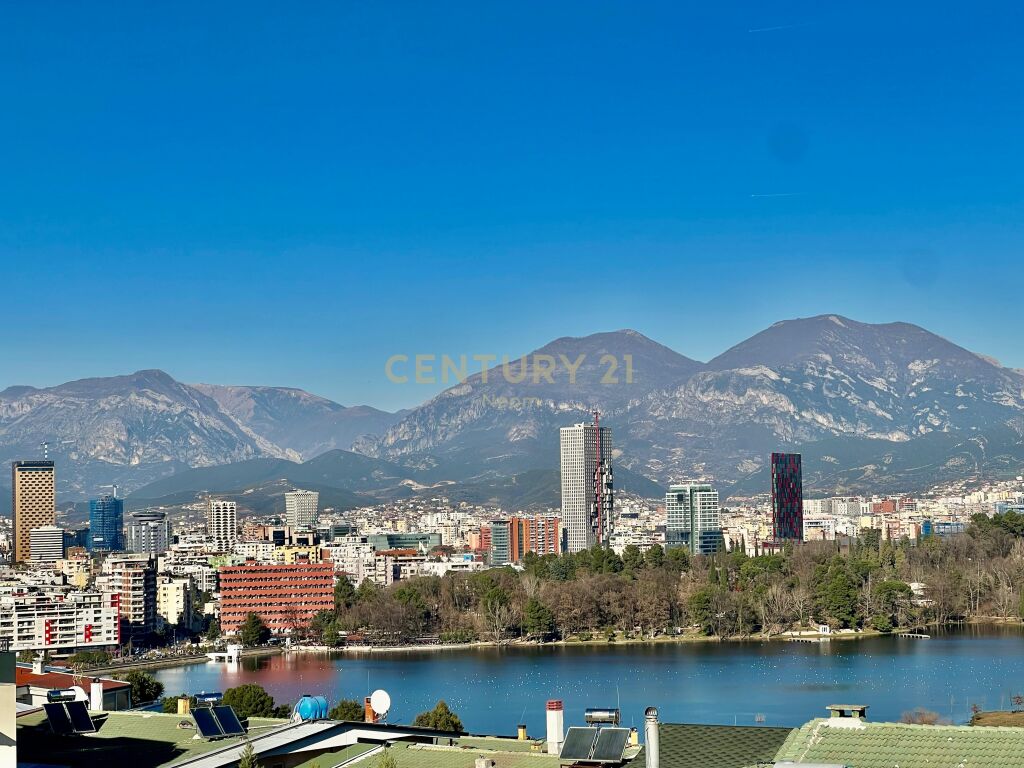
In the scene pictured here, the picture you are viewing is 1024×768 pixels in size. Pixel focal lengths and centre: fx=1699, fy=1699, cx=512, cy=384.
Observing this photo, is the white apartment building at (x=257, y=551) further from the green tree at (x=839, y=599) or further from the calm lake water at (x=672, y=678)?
the green tree at (x=839, y=599)

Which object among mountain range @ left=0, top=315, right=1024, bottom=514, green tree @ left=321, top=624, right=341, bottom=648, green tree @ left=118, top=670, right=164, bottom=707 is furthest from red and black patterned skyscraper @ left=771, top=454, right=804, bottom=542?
mountain range @ left=0, top=315, right=1024, bottom=514

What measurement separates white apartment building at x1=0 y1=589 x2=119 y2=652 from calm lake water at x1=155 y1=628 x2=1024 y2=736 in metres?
3.59

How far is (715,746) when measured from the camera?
191 inches

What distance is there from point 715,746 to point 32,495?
6833 centimetres

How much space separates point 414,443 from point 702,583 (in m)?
157

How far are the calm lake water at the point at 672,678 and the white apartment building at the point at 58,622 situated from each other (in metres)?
3.59

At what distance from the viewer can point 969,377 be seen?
576ft

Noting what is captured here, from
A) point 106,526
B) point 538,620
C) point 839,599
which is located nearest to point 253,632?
point 538,620

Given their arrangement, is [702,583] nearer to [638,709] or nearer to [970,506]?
[638,709]

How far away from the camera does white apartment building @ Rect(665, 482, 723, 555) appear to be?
5778 cm

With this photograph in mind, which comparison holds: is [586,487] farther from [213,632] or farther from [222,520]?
[213,632]

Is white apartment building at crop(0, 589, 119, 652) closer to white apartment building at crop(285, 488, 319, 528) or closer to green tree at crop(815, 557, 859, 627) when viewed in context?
green tree at crop(815, 557, 859, 627)

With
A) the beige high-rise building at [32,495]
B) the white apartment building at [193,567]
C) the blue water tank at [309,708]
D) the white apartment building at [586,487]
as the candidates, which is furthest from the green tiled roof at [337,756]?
the beige high-rise building at [32,495]

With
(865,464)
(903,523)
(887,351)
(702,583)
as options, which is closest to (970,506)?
(903,523)
